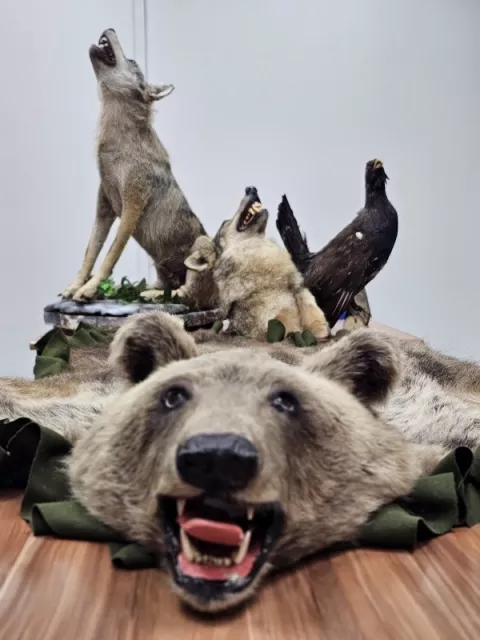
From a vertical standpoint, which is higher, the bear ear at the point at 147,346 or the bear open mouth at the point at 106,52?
the bear open mouth at the point at 106,52

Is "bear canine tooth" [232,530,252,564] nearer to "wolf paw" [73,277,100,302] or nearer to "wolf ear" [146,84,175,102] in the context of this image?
"wolf paw" [73,277,100,302]

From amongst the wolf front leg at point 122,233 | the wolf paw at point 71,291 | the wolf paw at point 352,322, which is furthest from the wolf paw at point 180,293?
the wolf paw at point 352,322

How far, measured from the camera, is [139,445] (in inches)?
33.2

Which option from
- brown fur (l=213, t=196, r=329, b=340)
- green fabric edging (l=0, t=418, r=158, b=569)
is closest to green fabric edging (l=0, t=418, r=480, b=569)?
green fabric edging (l=0, t=418, r=158, b=569)

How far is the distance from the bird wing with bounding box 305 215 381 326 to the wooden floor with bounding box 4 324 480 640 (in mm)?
1344

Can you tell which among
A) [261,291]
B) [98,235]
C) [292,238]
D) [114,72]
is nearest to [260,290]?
[261,291]

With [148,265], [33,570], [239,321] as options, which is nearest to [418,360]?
[239,321]

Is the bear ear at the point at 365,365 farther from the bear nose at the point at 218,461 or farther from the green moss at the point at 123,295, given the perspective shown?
the green moss at the point at 123,295

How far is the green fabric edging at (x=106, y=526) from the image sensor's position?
0.86 meters

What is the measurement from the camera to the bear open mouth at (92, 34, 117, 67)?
2.13 meters

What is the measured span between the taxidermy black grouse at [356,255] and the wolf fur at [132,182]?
494 mm

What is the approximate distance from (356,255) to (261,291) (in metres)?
0.33

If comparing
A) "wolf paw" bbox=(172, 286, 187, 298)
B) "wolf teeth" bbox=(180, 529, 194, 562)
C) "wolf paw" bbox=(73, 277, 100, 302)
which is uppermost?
"wolf teeth" bbox=(180, 529, 194, 562)

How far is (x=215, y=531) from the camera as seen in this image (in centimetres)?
71
